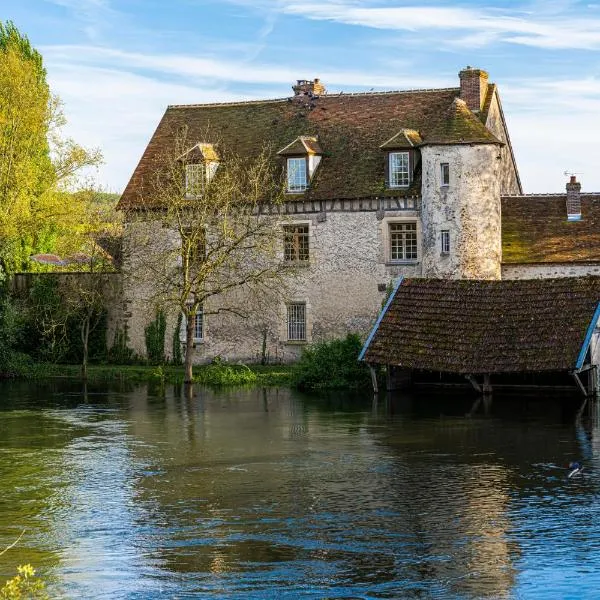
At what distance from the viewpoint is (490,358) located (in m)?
35.6

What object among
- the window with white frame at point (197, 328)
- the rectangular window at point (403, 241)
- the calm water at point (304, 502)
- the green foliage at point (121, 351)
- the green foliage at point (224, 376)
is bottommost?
the calm water at point (304, 502)

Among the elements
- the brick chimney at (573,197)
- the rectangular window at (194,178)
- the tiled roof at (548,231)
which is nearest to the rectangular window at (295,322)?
the rectangular window at (194,178)

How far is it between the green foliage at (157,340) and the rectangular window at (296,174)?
688 centimetres

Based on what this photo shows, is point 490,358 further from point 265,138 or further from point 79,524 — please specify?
point 79,524

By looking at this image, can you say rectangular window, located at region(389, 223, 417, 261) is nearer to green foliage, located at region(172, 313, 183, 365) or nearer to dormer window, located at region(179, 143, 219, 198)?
dormer window, located at region(179, 143, 219, 198)

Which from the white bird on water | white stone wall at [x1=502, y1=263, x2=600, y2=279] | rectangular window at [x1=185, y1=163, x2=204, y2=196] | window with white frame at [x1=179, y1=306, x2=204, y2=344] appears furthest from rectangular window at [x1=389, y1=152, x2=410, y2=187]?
the white bird on water

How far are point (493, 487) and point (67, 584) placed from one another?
349 inches

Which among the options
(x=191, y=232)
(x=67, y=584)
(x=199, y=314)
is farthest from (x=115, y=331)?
(x=67, y=584)

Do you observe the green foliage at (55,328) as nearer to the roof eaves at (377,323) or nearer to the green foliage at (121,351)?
the green foliage at (121,351)

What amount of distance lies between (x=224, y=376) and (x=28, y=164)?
1236cm

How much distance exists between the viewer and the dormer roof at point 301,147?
144ft

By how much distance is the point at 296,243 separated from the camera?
1731 inches

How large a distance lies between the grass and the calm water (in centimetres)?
736

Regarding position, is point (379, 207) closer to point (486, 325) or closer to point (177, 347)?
point (486, 325)
